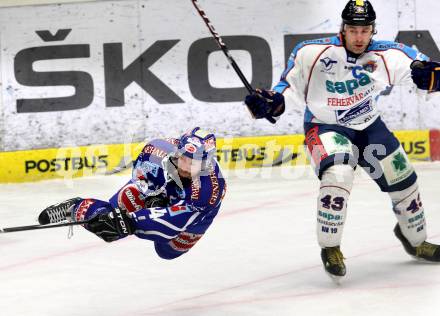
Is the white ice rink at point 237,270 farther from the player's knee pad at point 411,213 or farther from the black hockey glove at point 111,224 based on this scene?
the black hockey glove at point 111,224

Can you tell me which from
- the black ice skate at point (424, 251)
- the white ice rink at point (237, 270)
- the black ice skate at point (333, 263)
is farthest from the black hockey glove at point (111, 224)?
the black ice skate at point (424, 251)

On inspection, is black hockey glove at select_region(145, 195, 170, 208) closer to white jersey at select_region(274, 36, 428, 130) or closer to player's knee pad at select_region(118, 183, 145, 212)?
player's knee pad at select_region(118, 183, 145, 212)

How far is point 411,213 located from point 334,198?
614mm

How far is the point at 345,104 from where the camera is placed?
4.99 m

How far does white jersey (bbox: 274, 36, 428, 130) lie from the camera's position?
497 cm

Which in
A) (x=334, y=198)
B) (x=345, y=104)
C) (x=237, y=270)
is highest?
(x=345, y=104)

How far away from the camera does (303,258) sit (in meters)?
5.55

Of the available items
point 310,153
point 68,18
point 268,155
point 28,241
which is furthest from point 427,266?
point 68,18

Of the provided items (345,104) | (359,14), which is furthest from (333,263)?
(359,14)

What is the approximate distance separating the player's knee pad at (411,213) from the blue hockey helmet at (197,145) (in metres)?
1.30

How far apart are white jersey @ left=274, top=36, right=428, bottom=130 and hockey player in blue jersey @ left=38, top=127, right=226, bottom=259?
0.79 meters

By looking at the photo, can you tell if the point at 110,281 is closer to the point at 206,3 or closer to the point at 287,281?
the point at 287,281

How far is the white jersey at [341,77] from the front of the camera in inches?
196

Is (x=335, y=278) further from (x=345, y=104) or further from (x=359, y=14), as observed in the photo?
(x=359, y=14)
